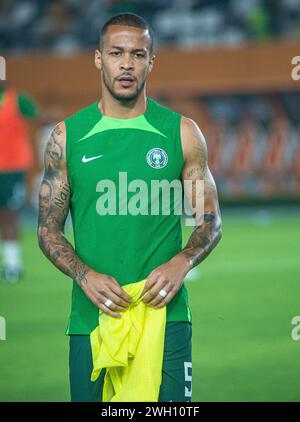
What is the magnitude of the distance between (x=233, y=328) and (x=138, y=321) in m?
4.92

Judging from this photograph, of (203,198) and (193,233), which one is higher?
(203,198)

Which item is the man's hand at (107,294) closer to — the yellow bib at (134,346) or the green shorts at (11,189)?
the yellow bib at (134,346)

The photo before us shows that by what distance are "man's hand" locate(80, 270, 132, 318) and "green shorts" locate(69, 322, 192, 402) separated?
0.24 meters

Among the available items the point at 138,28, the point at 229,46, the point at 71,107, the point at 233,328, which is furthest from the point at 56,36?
the point at 138,28

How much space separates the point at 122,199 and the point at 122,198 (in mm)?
16

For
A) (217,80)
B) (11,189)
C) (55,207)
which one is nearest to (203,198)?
(55,207)

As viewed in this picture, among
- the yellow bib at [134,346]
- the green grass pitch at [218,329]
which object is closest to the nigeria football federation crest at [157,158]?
the yellow bib at [134,346]

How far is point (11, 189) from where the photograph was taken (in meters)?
13.1

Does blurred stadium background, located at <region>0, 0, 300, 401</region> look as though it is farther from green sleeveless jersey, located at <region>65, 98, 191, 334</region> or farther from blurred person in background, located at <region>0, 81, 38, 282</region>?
green sleeveless jersey, located at <region>65, 98, 191, 334</region>

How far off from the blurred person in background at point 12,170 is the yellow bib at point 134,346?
797 cm

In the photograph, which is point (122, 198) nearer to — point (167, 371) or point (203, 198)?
point (203, 198)

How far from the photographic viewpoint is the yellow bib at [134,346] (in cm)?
450

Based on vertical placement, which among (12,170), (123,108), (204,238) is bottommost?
(204,238)

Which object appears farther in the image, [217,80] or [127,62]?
[217,80]
